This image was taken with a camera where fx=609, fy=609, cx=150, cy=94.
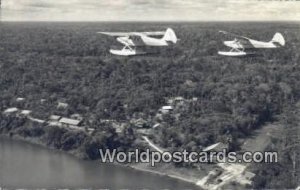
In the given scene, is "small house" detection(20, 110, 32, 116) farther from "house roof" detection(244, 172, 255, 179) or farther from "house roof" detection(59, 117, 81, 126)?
"house roof" detection(244, 172, 255, 179)

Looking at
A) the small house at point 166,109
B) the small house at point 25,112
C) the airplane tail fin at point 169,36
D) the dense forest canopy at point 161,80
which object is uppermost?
the airplane tail fin at point 169,36

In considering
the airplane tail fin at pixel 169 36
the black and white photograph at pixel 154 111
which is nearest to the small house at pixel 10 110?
the black and white photograph at pixel 154 111

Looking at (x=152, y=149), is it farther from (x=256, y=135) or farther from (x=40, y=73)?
(x=40, y=73)

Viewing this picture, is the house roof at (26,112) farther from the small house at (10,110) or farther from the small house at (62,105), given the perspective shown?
the small house at (62,105)

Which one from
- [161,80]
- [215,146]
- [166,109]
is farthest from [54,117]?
[215,146]

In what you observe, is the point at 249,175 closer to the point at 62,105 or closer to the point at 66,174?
the point at 66,174

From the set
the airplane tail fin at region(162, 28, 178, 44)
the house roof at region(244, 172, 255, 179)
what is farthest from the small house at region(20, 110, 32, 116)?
the house roof at region(244, 172, 255, 179)
